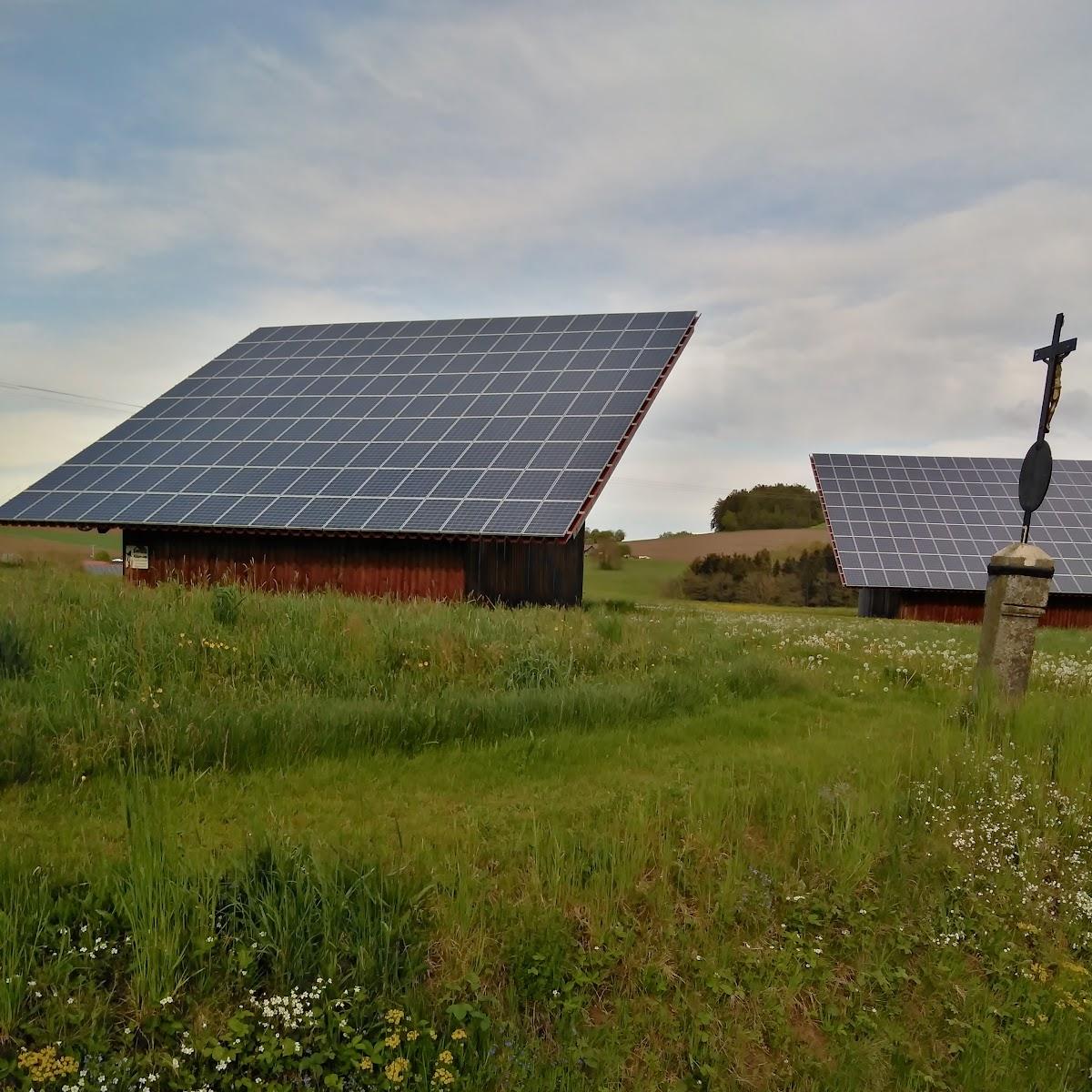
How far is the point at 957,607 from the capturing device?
94.8 ft

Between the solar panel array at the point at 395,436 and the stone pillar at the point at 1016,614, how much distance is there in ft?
25.9

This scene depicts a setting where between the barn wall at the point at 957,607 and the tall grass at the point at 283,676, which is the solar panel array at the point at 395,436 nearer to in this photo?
the tall grass at the point at 283,676

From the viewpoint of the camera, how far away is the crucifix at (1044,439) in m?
10.0

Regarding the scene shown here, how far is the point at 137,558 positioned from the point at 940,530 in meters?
24.7

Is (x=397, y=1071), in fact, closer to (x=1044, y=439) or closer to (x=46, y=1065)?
(x=46, y=1065)

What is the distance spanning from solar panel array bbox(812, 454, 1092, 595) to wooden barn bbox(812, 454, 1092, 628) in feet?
0.11

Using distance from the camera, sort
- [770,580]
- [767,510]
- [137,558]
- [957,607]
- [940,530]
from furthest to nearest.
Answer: [767,510]
[770,580]
[940,530]
[957,607]
[137,558]

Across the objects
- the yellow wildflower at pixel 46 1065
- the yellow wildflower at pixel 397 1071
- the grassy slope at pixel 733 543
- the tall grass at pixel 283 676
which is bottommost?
the yellow wildflower at pixel 397 1071

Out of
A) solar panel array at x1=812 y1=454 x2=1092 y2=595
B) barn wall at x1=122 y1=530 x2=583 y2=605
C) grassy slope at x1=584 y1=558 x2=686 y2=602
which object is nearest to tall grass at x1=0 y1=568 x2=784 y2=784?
barn wall at x1=122 y1=530 x2=583 y2=605

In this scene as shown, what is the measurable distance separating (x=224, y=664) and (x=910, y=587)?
24152 millimetres

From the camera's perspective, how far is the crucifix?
10039 mm

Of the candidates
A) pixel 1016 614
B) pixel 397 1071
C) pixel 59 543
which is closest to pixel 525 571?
pixel 1016 614

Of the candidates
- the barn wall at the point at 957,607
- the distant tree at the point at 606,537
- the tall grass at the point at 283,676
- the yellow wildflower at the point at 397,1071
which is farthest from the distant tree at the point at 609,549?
the yellow wildflower at the point at 397,1071

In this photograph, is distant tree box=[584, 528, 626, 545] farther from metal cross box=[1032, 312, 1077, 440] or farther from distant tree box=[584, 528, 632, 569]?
metal cross box=[1032, 312, 1077, 440]
